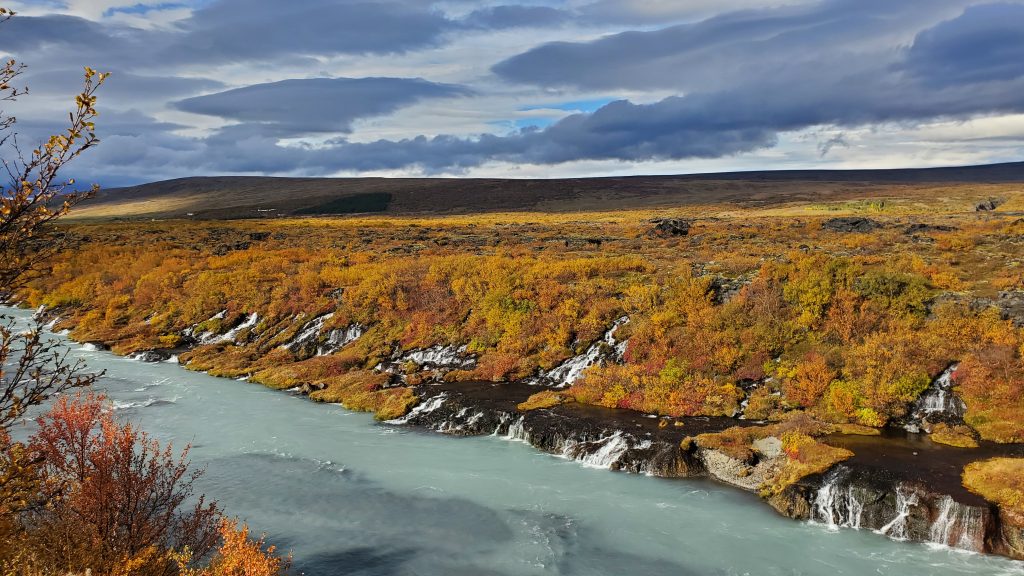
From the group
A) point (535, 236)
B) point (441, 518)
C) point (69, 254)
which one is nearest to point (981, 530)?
point (441, 518)

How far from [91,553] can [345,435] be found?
18113 mm

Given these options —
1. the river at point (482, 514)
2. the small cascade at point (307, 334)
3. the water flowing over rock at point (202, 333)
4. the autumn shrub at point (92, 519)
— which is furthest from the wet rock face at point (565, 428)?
the water flowing over rock at point (202, 333)

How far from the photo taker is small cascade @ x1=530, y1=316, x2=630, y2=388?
38.6 m

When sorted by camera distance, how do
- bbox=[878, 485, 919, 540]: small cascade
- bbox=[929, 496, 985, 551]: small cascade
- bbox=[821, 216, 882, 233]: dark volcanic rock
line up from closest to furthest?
bbox=[929, 496, 985, 551]: small cascade → bbox=[878, 485, 919, 540]: small cascade → bbox=[821, 216, 882, 233]: dark volcanic rock

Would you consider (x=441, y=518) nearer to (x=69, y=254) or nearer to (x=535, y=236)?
(x=535, y=236)

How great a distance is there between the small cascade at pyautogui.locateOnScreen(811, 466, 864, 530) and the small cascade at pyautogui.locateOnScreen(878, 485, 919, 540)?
955 mm

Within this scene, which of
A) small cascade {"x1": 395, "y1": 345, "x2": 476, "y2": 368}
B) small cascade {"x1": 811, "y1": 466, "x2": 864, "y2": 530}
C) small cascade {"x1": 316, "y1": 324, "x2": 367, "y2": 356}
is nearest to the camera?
small cascade {"x1": 811, "y1": 466, "x2": 864, "y2": 530}

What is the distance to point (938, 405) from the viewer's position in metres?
29.5

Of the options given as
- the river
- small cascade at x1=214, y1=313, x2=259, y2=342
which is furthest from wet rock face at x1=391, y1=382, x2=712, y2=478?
small cascade at x1=214, y1=313, x2=259, y2=342

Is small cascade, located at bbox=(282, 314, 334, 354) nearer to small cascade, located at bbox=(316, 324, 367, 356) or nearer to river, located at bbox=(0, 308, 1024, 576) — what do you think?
small cascade, located at bbox=(316, 324, 367, 356)

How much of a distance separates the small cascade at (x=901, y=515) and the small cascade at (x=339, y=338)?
3693 centimetres

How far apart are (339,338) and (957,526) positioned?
40.4 meters

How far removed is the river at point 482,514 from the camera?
2075cm

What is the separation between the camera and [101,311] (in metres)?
63.5
